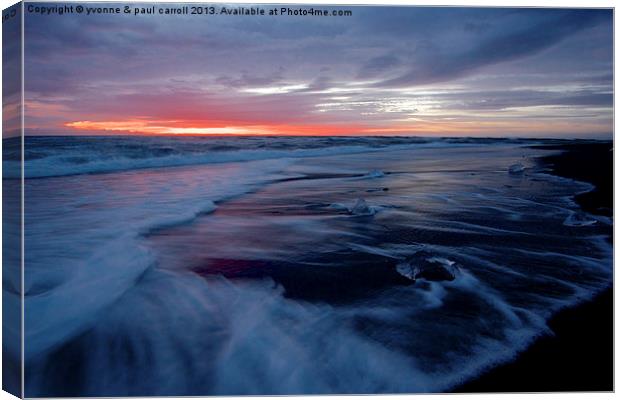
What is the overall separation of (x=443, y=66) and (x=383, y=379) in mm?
1743

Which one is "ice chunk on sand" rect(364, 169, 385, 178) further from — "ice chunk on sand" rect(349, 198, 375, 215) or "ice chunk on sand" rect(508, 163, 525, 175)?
"ice chunk on sand" rect(508, 163, 525, 175)

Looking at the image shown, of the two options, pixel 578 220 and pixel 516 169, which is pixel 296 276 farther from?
pixel 516 169

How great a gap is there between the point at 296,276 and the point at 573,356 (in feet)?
4.75

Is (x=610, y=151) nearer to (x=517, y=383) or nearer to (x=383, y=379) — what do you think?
(x=517, y=383)

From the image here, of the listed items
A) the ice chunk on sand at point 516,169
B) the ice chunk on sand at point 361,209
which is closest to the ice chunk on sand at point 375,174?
the ice chunk on sand at point 361,209

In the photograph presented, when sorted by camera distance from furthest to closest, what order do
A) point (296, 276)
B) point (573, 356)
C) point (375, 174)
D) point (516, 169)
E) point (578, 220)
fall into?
1. point (375, 174)
2. point (516, 169)
3. point (578, 220)
4. point (296, 276)
5. point (573, 356)

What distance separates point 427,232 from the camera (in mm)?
3584

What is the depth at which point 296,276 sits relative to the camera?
318 cm

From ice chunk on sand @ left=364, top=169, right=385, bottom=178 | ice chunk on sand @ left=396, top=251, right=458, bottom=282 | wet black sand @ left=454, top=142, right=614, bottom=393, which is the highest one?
ice chunk on sand @ left=364, top=169, right=385, bottom=178

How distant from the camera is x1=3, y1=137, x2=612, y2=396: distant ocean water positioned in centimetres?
274

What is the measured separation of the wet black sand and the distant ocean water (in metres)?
0.07

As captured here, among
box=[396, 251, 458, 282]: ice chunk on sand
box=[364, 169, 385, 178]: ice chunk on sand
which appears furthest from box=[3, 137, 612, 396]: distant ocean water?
box=[364, 169, 385, 178]: ice chunk on sand

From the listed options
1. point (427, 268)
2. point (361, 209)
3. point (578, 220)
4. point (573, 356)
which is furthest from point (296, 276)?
point (578, 220)

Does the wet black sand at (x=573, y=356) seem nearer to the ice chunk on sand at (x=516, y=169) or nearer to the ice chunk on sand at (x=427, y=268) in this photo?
the ice chunk on sand at (x=427, y=268)
